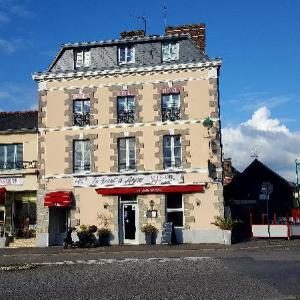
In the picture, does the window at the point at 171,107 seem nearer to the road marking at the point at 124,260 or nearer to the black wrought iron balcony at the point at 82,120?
the black wrought iron balcony at the point at 82,120

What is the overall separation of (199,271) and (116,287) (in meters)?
3.01

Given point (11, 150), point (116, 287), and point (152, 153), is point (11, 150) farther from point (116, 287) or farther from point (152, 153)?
point (116, 287)

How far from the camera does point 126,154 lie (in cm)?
2219

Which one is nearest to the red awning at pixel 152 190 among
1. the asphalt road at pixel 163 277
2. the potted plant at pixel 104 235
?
the potted plant at pixel 104 235

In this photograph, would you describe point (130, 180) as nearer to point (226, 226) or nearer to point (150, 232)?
point (150, 232)

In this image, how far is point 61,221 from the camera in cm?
2311

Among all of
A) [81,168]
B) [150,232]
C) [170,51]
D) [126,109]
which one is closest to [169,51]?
[170,51]

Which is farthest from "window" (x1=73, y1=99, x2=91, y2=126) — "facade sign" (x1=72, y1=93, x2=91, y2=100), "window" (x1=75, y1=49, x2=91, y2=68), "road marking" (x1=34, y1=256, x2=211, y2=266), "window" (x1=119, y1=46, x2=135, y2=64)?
"road marking" (x1=34, y1=256, x2=211, y2=266)

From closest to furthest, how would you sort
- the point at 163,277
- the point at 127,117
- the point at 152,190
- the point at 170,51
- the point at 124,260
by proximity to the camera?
1. the point at 163,277
2. the point at 124,260
3. the point at 152,190
4. the point at 127,117
5. the point at 170,51

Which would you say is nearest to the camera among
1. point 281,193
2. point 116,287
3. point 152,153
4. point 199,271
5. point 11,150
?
point 116,287

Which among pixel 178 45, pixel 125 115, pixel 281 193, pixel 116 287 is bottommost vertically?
pixel 116 287

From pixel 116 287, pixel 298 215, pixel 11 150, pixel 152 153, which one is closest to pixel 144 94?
pixel 152 153

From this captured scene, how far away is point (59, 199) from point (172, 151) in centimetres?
608

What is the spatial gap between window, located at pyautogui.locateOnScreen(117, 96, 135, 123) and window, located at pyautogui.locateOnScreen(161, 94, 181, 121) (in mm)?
1582
